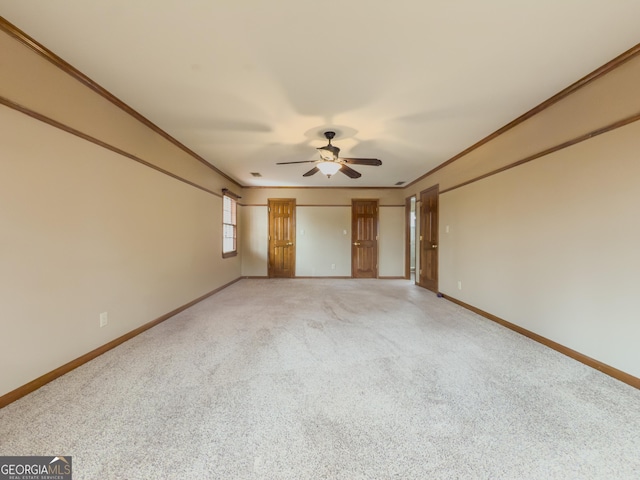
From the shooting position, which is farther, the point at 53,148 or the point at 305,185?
the point at 305,185

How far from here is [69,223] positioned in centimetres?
221

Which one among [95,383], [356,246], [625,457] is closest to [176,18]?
[95,383]

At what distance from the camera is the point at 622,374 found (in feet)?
6.79

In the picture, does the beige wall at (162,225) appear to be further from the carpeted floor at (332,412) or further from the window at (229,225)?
the window at (229,225)

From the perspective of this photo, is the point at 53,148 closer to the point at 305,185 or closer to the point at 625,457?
the point at 625,457

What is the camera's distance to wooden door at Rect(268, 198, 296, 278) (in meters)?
7.15

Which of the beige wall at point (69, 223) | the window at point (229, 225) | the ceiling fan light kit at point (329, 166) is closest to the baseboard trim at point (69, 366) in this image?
the beige wall at point (69, 223)

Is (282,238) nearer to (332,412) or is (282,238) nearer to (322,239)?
(322,239)

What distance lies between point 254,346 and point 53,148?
7.72 ft

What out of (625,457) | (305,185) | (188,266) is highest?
(305,185)

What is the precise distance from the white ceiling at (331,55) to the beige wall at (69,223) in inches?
13.3

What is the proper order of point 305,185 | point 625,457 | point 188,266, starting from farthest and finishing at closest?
point 305,185, point 188,266, point 625,457

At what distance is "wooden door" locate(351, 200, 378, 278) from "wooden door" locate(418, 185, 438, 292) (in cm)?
144

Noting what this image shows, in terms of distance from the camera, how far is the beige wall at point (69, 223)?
71.2 inches
